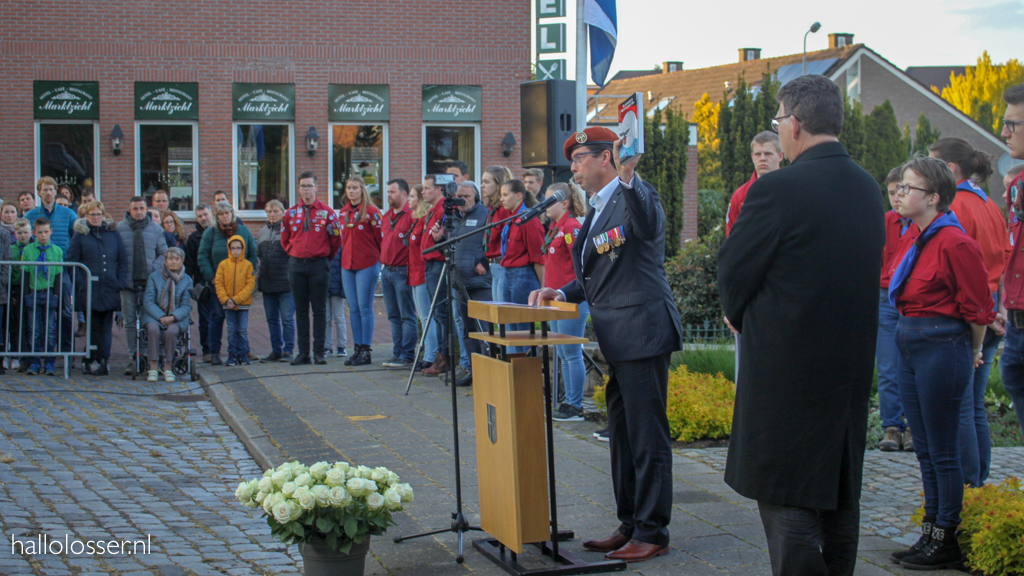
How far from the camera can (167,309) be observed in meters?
10.1

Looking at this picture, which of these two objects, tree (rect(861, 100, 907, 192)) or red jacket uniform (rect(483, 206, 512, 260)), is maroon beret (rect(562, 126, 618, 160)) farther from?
tree (rect(861, 100, 907, 192))

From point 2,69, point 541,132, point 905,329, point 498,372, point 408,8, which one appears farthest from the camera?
point 408,8

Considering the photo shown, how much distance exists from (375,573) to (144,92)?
54.2 ft

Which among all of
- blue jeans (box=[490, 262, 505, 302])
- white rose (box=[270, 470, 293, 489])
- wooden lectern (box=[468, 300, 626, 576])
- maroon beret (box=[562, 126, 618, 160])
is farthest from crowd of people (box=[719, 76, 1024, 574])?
blue jeans (box=[490, 262, 505, 302])

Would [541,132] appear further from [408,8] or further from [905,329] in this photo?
[408,8]

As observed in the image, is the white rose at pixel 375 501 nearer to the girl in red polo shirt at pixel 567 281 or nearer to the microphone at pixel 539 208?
the microphone at pixel 539 208

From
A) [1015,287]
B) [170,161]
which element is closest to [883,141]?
[170,161]

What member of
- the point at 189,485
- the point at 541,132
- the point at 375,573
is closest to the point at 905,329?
the point at 375,573

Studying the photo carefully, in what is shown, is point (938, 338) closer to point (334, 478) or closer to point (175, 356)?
point (334, 478)

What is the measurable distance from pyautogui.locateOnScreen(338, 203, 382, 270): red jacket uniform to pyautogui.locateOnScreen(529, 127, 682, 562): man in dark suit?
6417mm

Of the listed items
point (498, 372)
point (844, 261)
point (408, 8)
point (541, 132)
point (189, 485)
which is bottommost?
point (189, 485)

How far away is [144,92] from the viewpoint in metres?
18.5

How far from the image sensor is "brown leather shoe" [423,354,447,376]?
981 cm

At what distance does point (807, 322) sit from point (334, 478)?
2.11m
